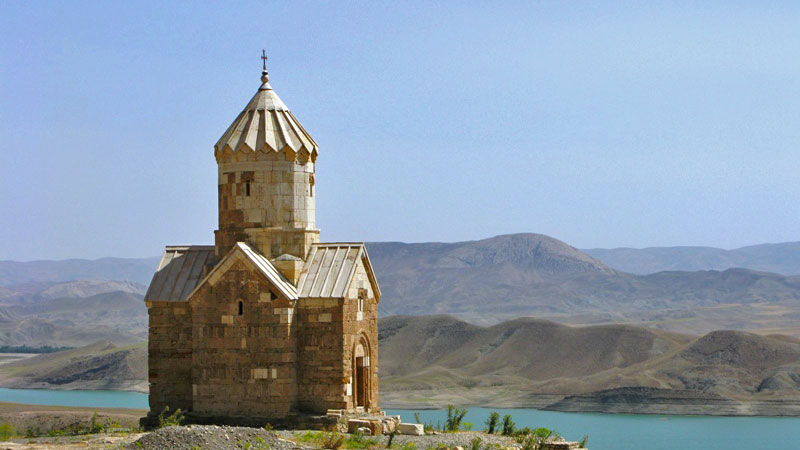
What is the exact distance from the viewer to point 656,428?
46469mm

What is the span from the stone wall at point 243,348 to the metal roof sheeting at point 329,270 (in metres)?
0.63

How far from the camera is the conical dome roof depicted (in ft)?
68.1

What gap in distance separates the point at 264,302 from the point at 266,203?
201 centimetres

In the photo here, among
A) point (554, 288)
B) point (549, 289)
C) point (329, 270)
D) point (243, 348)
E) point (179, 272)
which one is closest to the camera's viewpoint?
point (243, 348)

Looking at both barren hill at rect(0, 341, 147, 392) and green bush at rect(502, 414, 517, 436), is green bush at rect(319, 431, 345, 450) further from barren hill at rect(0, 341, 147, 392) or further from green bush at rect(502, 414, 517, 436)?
barren hill at rect(0, 341, 147, 392)

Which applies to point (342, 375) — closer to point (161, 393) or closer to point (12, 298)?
point (161, 393)

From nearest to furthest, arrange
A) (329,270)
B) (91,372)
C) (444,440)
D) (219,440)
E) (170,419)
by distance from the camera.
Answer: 1. (219,440)
2. (444,440)
3. (170,419)
4. (329,270)
5. (91,372)

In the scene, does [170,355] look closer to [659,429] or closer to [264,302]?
[264,302]

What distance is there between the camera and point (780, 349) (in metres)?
58.5

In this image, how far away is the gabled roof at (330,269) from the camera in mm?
20078

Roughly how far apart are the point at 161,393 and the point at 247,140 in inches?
202

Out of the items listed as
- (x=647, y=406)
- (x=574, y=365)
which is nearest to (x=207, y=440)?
(x=647, y=406)

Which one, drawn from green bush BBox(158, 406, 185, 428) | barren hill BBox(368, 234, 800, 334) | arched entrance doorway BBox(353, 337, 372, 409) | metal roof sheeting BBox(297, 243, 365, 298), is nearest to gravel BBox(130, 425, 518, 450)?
green bush BBox(158, 406, 185, 428)

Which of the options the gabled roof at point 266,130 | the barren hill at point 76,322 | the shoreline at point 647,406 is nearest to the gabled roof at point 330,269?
the gabled roof at point 266,130
